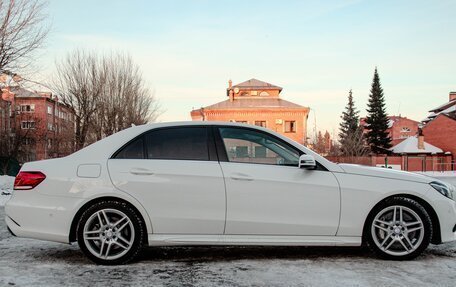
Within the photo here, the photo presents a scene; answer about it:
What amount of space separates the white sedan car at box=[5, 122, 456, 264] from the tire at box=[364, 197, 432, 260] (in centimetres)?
1

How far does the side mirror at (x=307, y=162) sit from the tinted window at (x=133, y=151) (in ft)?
5.61

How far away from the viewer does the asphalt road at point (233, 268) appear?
383 centimetres

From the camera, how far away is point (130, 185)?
4535 millimetres

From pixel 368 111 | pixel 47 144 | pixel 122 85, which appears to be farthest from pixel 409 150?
pixel 47 144

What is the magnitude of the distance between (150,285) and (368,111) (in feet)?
205

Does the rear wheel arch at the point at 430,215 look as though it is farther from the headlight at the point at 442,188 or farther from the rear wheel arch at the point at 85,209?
the rear wheel arch at the point at 85,209

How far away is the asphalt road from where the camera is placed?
12.6 feet

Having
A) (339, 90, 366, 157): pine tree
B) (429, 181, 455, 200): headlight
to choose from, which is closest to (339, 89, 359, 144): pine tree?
(339, 90, 366, 157): pine tree

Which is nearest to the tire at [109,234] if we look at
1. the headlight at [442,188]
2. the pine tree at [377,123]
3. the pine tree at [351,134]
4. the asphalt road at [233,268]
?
the asphalt road at [233,268]

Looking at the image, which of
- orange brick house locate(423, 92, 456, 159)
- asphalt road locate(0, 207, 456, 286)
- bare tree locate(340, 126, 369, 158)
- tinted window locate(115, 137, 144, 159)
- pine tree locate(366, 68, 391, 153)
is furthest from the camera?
pine tree locate(366, 68, 391, 153)

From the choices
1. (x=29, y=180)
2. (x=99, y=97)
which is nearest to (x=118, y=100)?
(x=99, y=97)

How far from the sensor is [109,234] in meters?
4.51

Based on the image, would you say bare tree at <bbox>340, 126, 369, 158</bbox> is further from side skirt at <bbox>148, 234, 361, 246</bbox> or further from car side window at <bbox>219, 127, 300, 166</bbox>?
side skirt at <bbox>148, 234, 361, 246</bbox>

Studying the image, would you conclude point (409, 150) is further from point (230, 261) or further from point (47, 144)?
point (230, 261)
